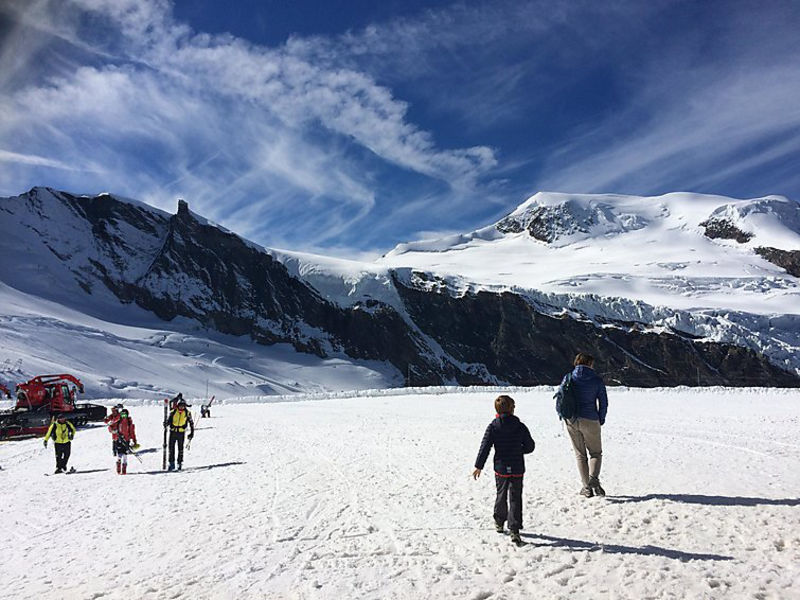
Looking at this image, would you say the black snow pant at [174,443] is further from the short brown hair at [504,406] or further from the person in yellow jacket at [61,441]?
the short brown hair at [504,406]

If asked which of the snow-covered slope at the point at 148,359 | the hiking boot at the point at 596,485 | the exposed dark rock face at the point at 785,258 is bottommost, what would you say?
the hiking boot at the point at 596,485

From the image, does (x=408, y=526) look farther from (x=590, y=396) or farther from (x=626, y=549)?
(x=590, y=396)

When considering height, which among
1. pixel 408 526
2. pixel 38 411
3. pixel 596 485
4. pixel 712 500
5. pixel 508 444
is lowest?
pixel 408 526

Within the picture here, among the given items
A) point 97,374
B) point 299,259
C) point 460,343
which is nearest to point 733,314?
point 460,343

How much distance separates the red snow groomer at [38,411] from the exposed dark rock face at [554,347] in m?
83.7

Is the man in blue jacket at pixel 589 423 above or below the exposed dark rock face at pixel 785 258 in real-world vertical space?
below

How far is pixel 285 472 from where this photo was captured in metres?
11.4

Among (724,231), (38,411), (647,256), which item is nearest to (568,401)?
(38,411)

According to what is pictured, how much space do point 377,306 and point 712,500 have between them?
4045 inches

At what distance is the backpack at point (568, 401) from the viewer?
25.8ft

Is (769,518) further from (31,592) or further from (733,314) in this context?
(733,314)

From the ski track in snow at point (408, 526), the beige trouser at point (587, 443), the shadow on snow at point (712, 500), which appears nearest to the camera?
the ski track in snow at point (408, 526)

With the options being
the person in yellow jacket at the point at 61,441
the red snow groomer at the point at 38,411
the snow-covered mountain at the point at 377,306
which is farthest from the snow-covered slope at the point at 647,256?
the person in yellow jacket at the point at 61,441

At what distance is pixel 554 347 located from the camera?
103062mm
